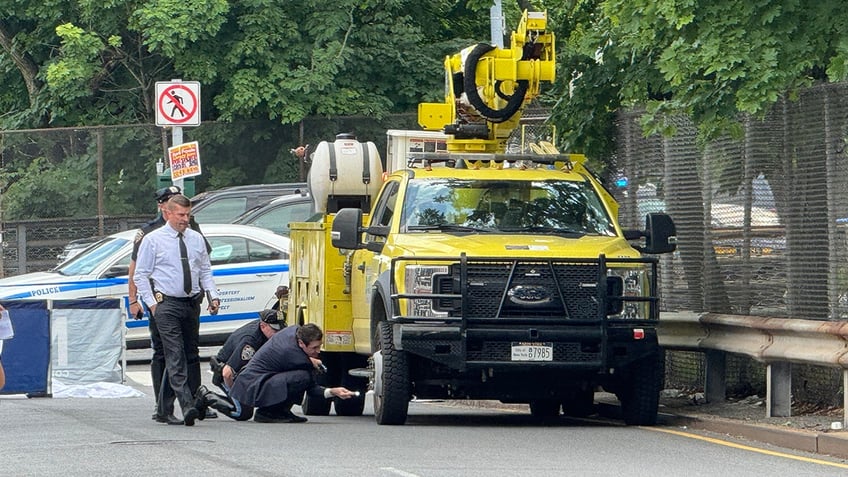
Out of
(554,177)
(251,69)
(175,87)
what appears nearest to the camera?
(554,177)

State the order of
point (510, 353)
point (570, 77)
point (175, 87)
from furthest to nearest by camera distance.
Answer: point (175, 87)
point (570, 77)
point (510, 353)

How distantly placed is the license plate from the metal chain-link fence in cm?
228

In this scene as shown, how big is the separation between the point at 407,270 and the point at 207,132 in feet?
65.9

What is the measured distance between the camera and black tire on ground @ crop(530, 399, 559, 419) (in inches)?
634

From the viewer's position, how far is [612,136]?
60.3 feet

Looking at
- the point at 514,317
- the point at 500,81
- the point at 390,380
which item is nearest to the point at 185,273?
the point at 390,380

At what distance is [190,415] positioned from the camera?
1419 centimetres

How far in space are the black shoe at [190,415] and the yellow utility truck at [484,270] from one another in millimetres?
1432

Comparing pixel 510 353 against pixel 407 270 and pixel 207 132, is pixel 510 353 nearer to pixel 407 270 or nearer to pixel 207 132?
pixel 407 270

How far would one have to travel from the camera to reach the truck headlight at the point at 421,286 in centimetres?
1373

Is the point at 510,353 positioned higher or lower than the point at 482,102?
lower

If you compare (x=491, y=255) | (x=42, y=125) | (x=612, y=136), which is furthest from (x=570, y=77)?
(x=42, y=125)

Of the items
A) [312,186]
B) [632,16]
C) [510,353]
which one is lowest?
[510,353]

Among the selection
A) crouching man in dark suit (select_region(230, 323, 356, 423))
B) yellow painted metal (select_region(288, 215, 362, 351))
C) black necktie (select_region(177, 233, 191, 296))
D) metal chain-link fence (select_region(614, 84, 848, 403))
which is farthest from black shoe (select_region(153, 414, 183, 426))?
metal chain-link fence (select_region(614, 84, 848, 403))
